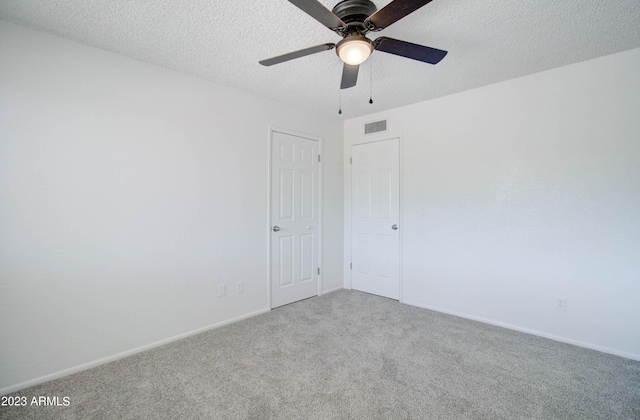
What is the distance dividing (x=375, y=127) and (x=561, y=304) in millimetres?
2808

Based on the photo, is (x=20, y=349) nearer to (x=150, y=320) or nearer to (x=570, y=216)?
(x=150, y=320)

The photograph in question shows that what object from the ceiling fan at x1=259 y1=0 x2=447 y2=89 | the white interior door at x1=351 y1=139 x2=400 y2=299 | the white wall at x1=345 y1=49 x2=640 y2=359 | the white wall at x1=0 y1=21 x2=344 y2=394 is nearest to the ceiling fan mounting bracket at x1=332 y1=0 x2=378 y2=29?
the ceiling fan at x1=259 y1=0 x2=447 y2=89

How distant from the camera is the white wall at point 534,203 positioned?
236 cm

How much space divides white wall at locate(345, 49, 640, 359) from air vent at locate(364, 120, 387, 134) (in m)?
0.26

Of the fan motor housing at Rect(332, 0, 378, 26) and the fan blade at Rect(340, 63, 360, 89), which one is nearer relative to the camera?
the fan motor housing at Rect(332, 0, 378, 26)

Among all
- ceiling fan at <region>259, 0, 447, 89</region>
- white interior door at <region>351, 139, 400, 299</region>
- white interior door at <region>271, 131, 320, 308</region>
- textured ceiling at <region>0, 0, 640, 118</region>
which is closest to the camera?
ceiling fan at <region>259, 0, 447, 89</region>

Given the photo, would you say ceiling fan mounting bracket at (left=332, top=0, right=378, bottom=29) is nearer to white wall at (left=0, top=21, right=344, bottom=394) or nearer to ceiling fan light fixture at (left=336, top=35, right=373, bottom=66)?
ceiling fan light fixture at (left=336, top=35, right=373, bottom=66)

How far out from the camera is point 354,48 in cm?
168

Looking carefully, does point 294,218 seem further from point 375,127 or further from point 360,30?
point 360,30

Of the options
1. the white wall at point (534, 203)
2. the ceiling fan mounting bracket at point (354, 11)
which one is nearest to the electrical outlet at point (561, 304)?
the white wall at point (534, 203)

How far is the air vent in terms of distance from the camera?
379 centimetres

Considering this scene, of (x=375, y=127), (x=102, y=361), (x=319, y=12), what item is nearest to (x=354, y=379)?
(x=102, y=361)

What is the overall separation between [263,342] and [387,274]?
1.91m

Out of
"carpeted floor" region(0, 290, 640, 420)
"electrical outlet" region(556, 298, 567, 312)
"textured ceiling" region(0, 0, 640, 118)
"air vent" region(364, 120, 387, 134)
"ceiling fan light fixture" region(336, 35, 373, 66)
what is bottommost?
"carpeted floor" region(0, 290, 640, 420)
